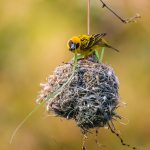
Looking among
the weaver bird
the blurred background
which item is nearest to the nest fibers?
the weaver bird

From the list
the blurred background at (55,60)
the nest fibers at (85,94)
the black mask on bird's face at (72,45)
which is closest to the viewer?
the nest fibers at (85,94)

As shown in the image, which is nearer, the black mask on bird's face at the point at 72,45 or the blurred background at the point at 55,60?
the black mask on bird's face at the point at 72,45

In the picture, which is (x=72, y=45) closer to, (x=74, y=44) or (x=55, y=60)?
(x=74, y=44)

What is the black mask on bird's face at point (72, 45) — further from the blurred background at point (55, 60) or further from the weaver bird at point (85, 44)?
the blurred background at point (55, 60)

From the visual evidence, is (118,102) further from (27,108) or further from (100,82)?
(27,108)

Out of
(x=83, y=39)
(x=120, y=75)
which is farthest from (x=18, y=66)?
(x=83, y=39)

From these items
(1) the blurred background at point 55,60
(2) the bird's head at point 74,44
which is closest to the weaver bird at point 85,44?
(2) the bird's head at point 74,44
